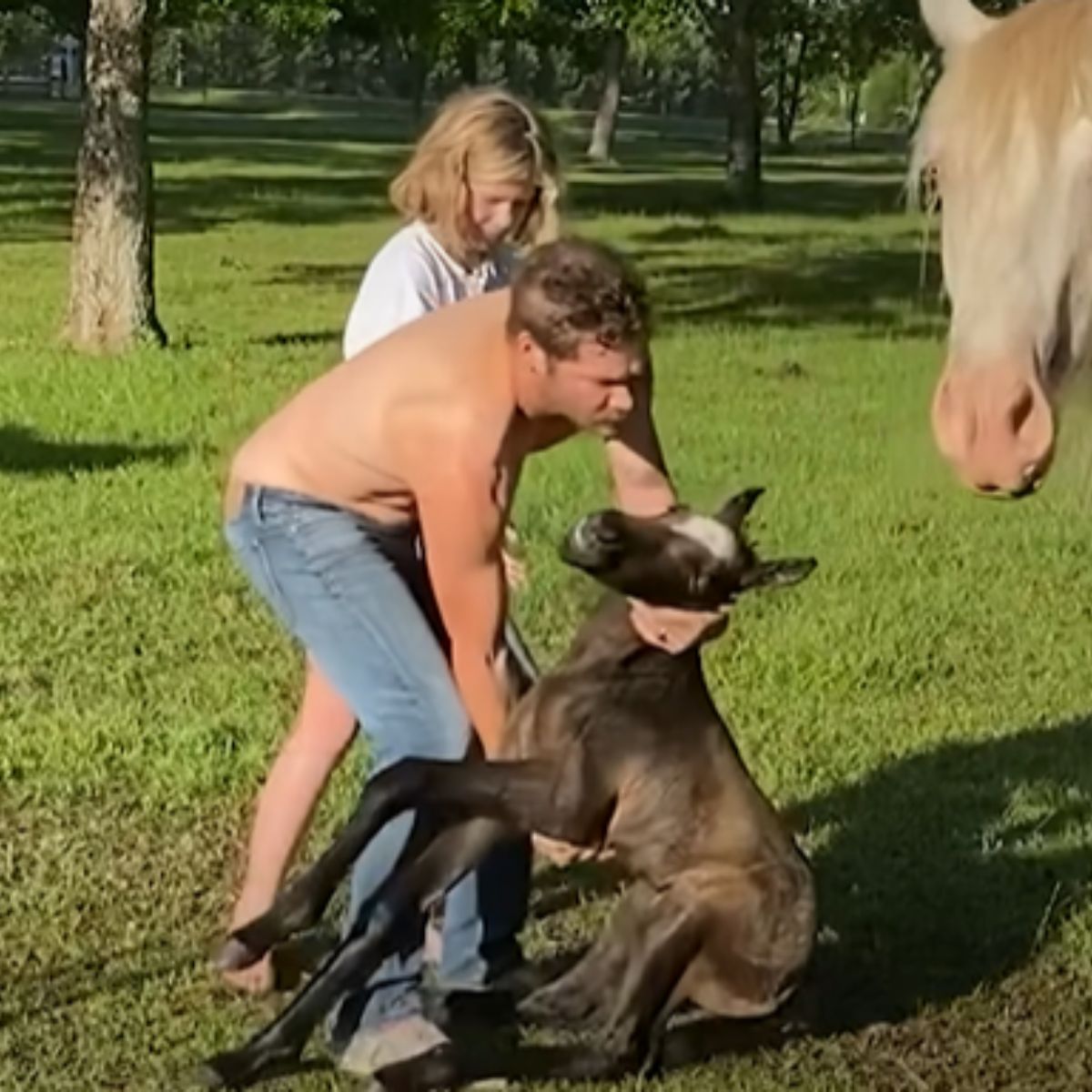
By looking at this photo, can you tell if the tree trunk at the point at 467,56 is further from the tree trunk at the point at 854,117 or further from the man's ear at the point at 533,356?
the man's ear at the point at 533,356

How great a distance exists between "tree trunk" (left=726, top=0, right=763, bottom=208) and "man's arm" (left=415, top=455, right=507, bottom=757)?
97.7 feet

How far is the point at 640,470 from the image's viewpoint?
4.42 meters

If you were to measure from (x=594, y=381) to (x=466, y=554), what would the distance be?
372mm

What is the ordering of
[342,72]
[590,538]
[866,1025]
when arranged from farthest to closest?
[342,72]
[866,1025]
[590,538]

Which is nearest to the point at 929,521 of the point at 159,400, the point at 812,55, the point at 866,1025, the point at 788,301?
the point at 159,400

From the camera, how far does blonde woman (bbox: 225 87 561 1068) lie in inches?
184

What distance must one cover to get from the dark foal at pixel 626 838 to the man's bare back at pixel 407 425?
25 cm

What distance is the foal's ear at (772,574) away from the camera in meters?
4.21

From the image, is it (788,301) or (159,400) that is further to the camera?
(788,301)

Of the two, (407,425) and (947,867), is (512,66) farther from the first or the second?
(407,425)

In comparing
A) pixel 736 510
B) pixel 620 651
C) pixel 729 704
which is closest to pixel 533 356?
pixel 736 510

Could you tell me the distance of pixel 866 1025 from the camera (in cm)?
499

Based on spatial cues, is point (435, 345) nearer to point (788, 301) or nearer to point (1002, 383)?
point (1002, 383)

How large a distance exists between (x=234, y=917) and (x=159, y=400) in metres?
7.83
